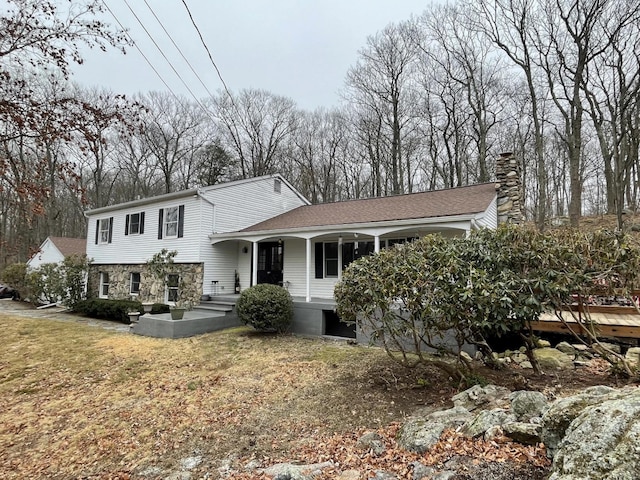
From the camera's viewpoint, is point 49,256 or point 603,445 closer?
point 603,445

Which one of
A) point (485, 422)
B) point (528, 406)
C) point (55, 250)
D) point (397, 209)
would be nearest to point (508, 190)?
point (397, 209)

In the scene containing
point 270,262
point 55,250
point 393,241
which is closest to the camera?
point 393,241

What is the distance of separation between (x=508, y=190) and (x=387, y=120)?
13.1 meters

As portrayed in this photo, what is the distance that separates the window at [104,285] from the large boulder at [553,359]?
54.4 feet

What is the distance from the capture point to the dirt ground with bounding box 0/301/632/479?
3.52 meters

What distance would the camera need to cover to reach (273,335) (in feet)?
31.4

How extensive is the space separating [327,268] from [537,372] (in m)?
6.82

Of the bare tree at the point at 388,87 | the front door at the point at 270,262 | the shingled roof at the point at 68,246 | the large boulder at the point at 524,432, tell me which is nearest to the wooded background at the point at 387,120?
the bare tree at the point at 388,87

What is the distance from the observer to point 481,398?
13.6 ft

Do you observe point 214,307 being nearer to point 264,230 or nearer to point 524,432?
point 264,230

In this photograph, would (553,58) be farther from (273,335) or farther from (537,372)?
(273,335)

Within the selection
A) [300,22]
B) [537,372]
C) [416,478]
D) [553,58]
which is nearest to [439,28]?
[553,58]

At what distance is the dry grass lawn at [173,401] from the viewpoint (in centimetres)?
392

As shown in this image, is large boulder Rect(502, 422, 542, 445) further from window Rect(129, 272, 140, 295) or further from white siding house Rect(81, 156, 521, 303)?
window Rect(129, 272, 140, 295)
